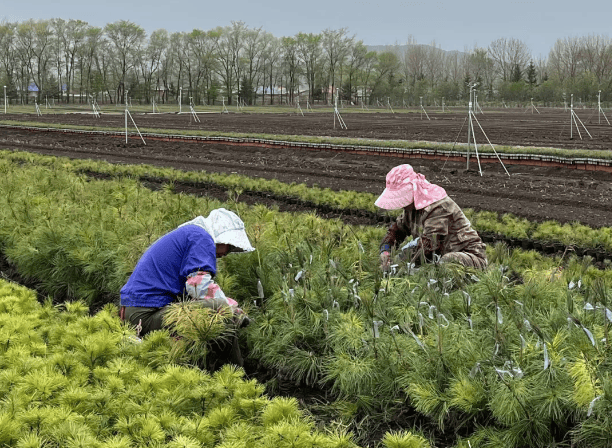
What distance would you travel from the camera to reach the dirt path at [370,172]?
11367 millimetres


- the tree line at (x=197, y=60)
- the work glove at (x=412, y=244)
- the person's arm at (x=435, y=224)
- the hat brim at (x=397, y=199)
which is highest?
the tree line at (x=197, y=60)

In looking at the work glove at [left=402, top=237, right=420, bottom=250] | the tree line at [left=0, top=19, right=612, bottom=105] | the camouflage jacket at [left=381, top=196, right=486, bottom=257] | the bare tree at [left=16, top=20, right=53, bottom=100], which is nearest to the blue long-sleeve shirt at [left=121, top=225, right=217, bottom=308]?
the work glove at [left=402, top=237, right=420, bottom=250]

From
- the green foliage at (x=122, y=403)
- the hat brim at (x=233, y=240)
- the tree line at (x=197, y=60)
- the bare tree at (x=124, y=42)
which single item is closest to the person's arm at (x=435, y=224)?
the hat brim at (x=233, y=240)

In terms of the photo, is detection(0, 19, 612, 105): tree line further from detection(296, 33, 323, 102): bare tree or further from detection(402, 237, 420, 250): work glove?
detection(402, 237, 420, 250): work glove

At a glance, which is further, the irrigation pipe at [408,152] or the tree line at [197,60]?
the tree line at [197,60]

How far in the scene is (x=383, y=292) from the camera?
15.2 ft

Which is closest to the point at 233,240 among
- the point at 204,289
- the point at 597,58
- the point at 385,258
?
the point at 204,289

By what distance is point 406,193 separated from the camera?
5.58 m

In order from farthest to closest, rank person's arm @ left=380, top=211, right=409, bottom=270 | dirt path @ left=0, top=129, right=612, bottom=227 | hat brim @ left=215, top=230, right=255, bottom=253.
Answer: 1. dirt path @ left=0, top=129, right=612, bottom=227
2. person's arm @ left=380, top=211, right=409, bottom=270
3. hat brim @ left=215, top=230, right=255, bottom=253

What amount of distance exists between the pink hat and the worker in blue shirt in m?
1.54

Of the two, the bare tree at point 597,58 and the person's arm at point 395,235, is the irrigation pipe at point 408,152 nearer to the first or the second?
the person's arm at point 395,235

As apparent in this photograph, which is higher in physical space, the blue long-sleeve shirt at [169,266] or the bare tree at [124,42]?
the bare tree at [124,42]

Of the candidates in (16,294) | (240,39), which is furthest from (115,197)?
(240,39)

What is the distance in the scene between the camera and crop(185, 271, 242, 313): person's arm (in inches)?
173
